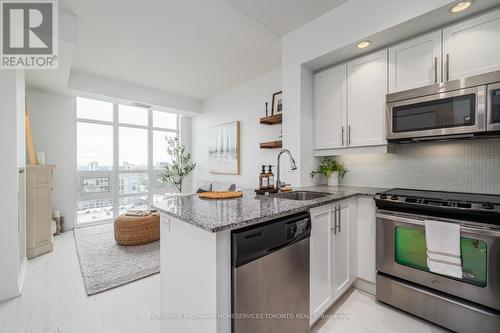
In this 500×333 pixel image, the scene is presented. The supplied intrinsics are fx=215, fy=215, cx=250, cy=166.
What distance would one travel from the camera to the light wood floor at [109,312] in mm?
1646

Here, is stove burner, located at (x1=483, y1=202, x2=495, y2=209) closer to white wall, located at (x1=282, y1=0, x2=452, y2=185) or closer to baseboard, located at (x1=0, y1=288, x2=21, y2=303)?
white wall, located at (x1=282, y1=0, x2=452, y2=185)

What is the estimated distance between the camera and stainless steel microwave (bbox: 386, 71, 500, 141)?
155 centimetres

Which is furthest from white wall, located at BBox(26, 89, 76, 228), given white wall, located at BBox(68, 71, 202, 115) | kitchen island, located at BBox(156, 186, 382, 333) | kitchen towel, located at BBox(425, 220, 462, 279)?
kitchen towel, located at BBox(425, 220, 462, 279)

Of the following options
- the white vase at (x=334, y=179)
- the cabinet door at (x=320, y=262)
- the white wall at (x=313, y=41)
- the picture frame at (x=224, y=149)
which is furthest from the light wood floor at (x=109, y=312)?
the picture frame at (x=224, y=149)

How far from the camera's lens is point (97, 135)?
4695 millimetres

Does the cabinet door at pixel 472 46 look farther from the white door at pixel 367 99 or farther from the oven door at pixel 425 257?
the oven door at pixel 425 257

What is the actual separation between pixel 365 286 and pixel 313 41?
8.65 ft

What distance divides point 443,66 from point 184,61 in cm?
325

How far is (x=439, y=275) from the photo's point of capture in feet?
5.27

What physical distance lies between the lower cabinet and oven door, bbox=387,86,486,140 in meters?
0.80

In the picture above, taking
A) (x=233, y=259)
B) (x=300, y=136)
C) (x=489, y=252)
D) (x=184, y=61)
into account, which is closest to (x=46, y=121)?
(x=184, y=61)

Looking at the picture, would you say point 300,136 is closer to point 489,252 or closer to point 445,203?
point 445,203

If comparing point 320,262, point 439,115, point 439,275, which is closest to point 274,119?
point 439,115

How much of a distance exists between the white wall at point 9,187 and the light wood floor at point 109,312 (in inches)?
7.8
